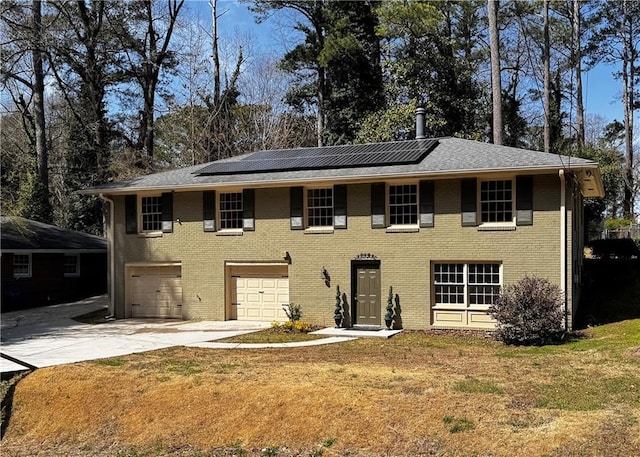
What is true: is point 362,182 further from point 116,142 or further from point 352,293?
point 116,142

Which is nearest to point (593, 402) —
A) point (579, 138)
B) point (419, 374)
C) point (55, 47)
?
point (419, 374)

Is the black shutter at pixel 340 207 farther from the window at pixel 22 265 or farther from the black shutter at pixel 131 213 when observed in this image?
the window at pixel 22 265

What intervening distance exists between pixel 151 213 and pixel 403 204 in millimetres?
9514

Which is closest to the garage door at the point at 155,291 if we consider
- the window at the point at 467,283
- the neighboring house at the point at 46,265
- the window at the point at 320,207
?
the neighboring house at the point at 46,265

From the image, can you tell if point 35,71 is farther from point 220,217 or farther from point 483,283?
point 483,283

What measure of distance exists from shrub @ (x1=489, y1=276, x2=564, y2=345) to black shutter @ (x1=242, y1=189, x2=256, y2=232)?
8645mm

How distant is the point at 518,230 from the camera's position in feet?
54.9

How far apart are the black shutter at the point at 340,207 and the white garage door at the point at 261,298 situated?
109 inches

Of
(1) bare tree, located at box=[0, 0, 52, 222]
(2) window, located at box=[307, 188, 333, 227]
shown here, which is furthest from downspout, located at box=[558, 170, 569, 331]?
(1) bare tree, located at box=[0, 0, 52, 222]

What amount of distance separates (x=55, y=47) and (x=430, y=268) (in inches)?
992

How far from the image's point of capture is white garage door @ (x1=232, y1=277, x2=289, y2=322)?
20.0 metres

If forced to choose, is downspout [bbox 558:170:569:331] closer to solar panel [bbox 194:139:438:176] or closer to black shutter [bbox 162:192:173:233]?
solar panel [bbox 194:139:438:176]

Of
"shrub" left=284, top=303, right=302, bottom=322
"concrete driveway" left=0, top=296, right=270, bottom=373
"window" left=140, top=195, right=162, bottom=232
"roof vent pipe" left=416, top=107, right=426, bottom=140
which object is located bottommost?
"concrete driveway" left=0, top=296, right=270, bottom=373

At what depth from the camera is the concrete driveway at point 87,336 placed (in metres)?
14.3
